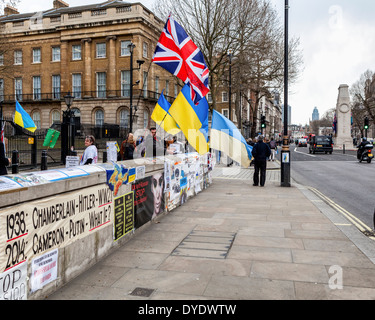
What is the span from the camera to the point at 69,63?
46219 millimetres

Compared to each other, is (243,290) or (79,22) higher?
(79,22)

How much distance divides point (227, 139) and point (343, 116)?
5215 cm

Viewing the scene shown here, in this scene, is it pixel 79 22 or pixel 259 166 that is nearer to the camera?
pixel 259 166

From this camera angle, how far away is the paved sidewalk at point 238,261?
3.90 meters

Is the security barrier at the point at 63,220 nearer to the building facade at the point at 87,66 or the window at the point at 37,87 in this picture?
the building facade at the point at 87,66

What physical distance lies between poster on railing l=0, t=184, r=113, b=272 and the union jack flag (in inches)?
166

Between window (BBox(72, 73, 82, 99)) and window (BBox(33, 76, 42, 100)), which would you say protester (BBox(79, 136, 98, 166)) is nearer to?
window (BBox(72, 73, 82, 99))

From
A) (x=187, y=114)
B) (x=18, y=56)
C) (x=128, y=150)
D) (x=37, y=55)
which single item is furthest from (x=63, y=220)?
(x=18, y=56)

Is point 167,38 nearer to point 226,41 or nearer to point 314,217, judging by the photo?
point 314,217

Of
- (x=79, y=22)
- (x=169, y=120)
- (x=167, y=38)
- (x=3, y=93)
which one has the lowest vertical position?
(x=169, y=120)

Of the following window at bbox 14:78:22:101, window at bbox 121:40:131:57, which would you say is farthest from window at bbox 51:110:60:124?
window at bbox 121:40:131:57

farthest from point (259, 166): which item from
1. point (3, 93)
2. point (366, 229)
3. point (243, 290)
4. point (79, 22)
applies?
point (3, 93)

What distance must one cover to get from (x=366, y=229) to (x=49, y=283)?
5.69 metres

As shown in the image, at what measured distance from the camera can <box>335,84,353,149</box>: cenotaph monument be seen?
56469mm
